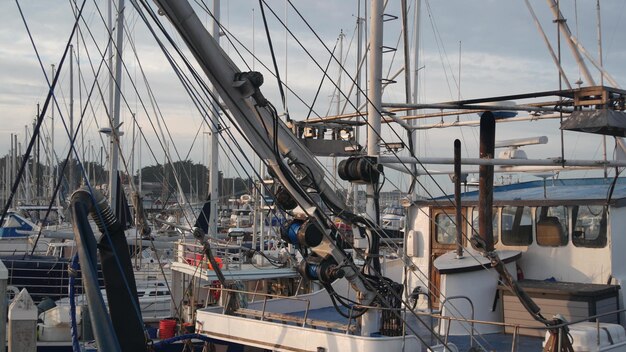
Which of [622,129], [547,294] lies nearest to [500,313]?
[547,294]

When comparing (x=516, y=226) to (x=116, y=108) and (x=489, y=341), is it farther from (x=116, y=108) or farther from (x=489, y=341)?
(x=116, y=108)

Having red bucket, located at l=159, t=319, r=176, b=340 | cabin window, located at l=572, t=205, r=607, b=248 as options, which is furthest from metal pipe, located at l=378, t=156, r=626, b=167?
red bucket, located at l=159, t=319, r=176, b=340

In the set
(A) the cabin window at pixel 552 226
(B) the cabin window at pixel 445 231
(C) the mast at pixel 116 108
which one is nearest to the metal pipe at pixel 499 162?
(A) the cabin window at pixel 552 226

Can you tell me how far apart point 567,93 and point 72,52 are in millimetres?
24108

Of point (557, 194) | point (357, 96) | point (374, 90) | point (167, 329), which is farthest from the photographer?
point (357, 96)

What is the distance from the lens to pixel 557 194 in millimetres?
14172

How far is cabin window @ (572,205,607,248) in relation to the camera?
12703mm

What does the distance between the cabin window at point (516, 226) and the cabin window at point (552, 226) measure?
188 mm

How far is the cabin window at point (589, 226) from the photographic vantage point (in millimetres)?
12703

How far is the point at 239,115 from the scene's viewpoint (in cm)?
977

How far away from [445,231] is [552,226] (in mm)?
1977

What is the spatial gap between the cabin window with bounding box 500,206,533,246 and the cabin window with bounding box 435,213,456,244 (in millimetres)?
938

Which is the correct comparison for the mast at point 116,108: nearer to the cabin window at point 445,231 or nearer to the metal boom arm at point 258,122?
the cabin window at point 445,231

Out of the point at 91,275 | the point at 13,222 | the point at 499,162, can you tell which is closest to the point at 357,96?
the point at 499,162
